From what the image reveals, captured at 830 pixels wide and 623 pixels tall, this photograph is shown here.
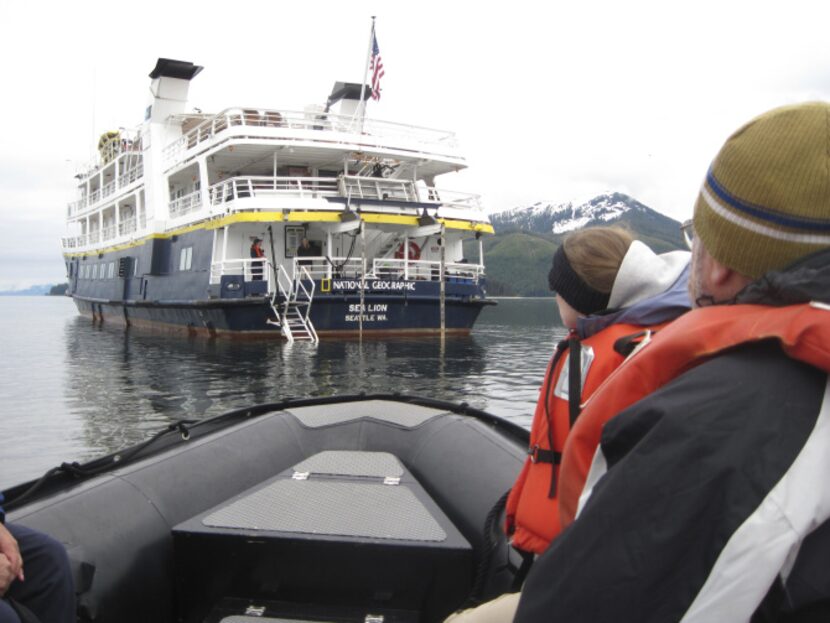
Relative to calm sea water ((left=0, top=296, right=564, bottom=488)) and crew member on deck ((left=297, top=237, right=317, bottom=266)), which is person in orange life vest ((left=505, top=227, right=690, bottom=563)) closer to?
Result: calm sea water ((left=0, top=296, right=564, bottom=488))

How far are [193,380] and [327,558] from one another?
991cm

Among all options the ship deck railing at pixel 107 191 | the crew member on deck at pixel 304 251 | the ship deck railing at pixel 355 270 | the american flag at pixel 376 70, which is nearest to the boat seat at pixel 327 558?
the ship deck railing at pixel 355 270

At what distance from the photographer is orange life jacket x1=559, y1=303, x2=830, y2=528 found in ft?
2.72

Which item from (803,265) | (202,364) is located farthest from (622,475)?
(202,364)

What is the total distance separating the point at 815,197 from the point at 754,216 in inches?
3.0

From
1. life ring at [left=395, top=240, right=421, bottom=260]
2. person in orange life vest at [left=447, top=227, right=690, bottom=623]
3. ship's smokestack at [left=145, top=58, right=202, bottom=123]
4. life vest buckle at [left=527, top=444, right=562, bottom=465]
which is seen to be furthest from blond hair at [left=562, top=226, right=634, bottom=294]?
ship's smokestack at [left=145, top=58, right=202, bottom=123]

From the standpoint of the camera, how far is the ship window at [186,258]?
813 inches

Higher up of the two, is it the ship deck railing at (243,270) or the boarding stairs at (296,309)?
the ship deck railing at (243,270)

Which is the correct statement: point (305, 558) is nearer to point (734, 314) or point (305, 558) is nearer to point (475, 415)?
point (475, 415)

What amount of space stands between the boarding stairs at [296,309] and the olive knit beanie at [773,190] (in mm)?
16321

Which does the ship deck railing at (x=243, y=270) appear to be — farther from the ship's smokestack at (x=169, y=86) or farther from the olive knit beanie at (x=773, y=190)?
the olive knit beanie at (x=773, y=190)

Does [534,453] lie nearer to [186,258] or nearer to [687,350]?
[687,350]

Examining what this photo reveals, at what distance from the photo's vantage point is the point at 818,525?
0.84m

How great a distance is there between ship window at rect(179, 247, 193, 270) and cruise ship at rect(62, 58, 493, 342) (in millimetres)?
68
